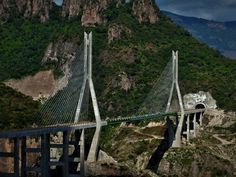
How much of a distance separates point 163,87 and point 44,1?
2209 inches

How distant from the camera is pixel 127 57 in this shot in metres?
110

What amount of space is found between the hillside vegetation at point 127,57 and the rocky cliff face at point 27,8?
1417 millimetres

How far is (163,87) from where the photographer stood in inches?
3317

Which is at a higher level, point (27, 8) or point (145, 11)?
point (145, 11)

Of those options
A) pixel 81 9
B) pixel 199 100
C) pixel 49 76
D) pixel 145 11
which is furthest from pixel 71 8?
pixel 199 100

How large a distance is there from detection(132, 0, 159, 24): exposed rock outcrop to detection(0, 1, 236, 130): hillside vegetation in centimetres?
113

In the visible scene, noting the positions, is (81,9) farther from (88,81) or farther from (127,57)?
(88,81)

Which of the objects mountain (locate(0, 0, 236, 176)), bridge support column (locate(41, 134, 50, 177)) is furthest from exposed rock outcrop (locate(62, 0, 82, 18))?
bridge support column (locate(41, 134, 50, 177))

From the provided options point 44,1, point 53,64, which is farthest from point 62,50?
point 44,1

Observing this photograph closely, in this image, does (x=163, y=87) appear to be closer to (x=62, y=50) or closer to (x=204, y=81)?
(x=204, y=81)

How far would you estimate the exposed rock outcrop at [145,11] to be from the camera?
122900mm

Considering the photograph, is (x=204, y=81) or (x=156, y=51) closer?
(x=204, y=81)

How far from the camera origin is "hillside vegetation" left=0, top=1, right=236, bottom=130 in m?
102

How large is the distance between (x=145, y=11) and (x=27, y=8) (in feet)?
82.0
